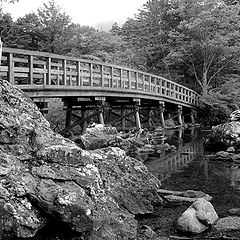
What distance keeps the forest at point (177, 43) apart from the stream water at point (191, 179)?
49.2 ft

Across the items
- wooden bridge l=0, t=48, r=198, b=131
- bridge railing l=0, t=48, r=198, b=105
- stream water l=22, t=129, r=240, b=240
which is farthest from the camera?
wooden bridge l=0, t=48, r=198, b=131

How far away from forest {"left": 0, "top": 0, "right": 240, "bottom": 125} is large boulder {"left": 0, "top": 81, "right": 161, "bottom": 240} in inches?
816

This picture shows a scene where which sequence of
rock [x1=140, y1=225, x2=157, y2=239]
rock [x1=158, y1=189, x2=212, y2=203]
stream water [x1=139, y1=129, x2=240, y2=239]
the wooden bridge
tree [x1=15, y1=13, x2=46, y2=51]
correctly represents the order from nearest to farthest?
rock [x1=140, y1=225, x2=157, y2=239]
stream water [x1=139, y1=129, x2=240, y2=239]
rock [x1=158, y1=189, x2=212, y2=203]
the wooden bridge
tree [x1=15, y1=13, x2=46, y2=51]

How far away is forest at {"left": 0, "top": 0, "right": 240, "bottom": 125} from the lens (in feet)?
89.3

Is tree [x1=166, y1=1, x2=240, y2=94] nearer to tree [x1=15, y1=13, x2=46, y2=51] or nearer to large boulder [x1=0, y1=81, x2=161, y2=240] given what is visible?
tree [x1=15, y1=13, x2=46, y2=51]

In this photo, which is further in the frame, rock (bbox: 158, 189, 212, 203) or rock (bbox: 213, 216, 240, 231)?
rock (bbox: 158, 189, 212, 203)

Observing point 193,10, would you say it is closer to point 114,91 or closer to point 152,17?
point 152,17

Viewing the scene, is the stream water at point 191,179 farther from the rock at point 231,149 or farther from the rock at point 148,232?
the rock at point 231,149

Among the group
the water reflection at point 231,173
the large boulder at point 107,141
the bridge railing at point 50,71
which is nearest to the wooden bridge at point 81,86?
the bridge railing at point 50,71

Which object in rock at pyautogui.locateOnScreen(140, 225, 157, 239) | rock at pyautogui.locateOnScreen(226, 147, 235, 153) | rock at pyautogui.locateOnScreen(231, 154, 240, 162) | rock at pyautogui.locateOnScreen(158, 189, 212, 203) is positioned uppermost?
rock at pyautogui.locateOnScreen(226, 147, 235, 153)

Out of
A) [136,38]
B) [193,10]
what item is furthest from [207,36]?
[136,38]

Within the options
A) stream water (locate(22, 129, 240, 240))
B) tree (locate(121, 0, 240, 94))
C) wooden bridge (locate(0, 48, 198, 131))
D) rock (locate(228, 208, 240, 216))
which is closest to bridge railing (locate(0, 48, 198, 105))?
wooden bridge (locate(0, 48, 198, 131))

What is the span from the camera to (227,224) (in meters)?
5.83

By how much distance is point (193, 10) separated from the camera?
2962 centimetres
